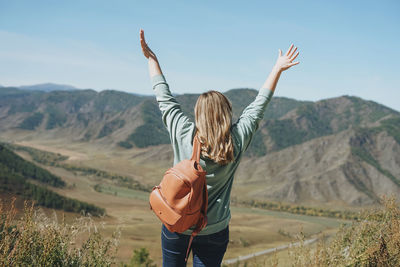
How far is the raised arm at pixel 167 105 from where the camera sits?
248cm

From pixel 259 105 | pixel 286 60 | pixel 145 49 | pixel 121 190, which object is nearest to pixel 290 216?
pixel 121 190

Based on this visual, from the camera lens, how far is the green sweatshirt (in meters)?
2.42

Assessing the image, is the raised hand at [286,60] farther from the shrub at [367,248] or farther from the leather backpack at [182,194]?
the shrub at [367,248]

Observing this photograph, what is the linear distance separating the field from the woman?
1505 millimetres

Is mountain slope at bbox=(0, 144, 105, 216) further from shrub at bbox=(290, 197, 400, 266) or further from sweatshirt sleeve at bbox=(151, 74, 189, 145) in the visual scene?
sweatshirt sleeve at bbox=(151, 74, 189, 145)

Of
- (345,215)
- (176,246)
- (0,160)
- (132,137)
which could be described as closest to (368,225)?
(176,246)

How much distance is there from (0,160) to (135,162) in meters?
75.3

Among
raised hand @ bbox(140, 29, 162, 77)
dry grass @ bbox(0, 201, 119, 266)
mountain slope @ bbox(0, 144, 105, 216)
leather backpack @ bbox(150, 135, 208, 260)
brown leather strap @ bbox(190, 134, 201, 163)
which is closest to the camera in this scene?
leather backpack @ bbox(150, 135, 208, 260)

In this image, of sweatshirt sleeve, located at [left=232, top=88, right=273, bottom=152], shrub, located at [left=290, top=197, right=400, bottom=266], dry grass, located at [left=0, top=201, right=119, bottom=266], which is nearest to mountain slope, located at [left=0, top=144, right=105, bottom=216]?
shrub, located at [left=290, top=197, right=400, bottom=266]

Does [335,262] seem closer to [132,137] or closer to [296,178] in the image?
[296,178]

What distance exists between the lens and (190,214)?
2.23 metres

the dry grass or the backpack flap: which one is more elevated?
the backpack flap

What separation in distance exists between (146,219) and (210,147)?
45672mm

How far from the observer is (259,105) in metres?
2.79
